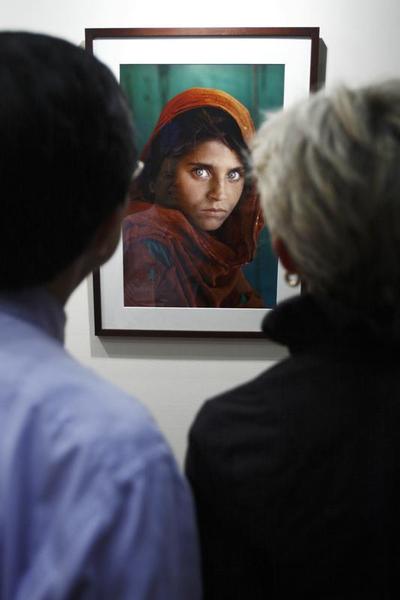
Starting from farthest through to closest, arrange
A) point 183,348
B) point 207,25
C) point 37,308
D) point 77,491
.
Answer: point 183,348
point 207,25
point 37,308
point 77,491

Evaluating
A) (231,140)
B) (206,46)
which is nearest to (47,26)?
(206,46)

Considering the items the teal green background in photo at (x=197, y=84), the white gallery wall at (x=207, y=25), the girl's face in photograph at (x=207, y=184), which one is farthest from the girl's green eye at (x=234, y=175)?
the white gallery wall at (x=207, y=25)

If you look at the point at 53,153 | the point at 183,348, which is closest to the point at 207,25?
the point at 183,348

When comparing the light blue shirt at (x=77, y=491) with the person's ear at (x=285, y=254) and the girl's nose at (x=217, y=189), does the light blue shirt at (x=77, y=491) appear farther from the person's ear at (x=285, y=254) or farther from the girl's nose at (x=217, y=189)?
the girl's nose at (x=217, y=189)

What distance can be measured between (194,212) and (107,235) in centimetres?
71

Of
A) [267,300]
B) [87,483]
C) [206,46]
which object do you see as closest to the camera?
[87,483]

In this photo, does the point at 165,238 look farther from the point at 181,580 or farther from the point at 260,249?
the point at 181,580

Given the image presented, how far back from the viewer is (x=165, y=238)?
127cm

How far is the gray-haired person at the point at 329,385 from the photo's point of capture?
450 mm

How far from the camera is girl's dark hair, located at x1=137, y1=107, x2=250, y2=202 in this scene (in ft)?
3.97

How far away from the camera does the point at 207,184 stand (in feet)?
4.07

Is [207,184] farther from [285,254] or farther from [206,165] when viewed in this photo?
[285,254]

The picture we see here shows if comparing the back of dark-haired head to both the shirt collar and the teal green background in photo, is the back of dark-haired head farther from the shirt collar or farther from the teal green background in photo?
the teal green background in photo

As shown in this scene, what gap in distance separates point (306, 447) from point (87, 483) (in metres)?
0.20
